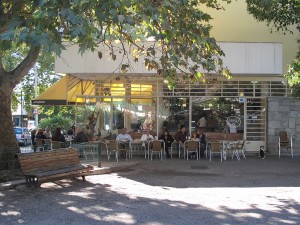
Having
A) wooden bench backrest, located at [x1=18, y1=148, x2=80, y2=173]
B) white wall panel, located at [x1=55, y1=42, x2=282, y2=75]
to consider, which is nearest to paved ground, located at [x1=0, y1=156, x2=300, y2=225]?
wooden bench backrest, located at [x1=18, y1=148, x2=80, y2=173]

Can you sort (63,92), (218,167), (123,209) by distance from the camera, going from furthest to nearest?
(63,92) → (218,167) → (123,209)

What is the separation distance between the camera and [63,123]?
3678cm

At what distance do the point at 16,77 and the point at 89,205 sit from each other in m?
6.05

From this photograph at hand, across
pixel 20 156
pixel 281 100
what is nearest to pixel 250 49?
pixel 281 100

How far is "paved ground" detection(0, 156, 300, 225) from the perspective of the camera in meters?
7.38

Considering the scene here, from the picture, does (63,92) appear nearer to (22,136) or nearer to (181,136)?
(181,136)

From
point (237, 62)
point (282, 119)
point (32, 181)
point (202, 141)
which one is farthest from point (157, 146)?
point (32, 181)

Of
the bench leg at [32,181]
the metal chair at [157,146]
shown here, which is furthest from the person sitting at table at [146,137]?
the bench leg at [32,181]

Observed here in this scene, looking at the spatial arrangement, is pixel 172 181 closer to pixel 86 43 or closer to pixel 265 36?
pixel 86 43

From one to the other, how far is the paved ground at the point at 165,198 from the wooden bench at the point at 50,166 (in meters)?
0.25

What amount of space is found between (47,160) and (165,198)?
3.59 metres

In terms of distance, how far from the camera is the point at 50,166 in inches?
440

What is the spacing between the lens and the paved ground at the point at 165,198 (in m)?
7.38

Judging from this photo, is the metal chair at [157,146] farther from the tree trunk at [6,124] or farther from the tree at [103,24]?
the tree at [103,24]
